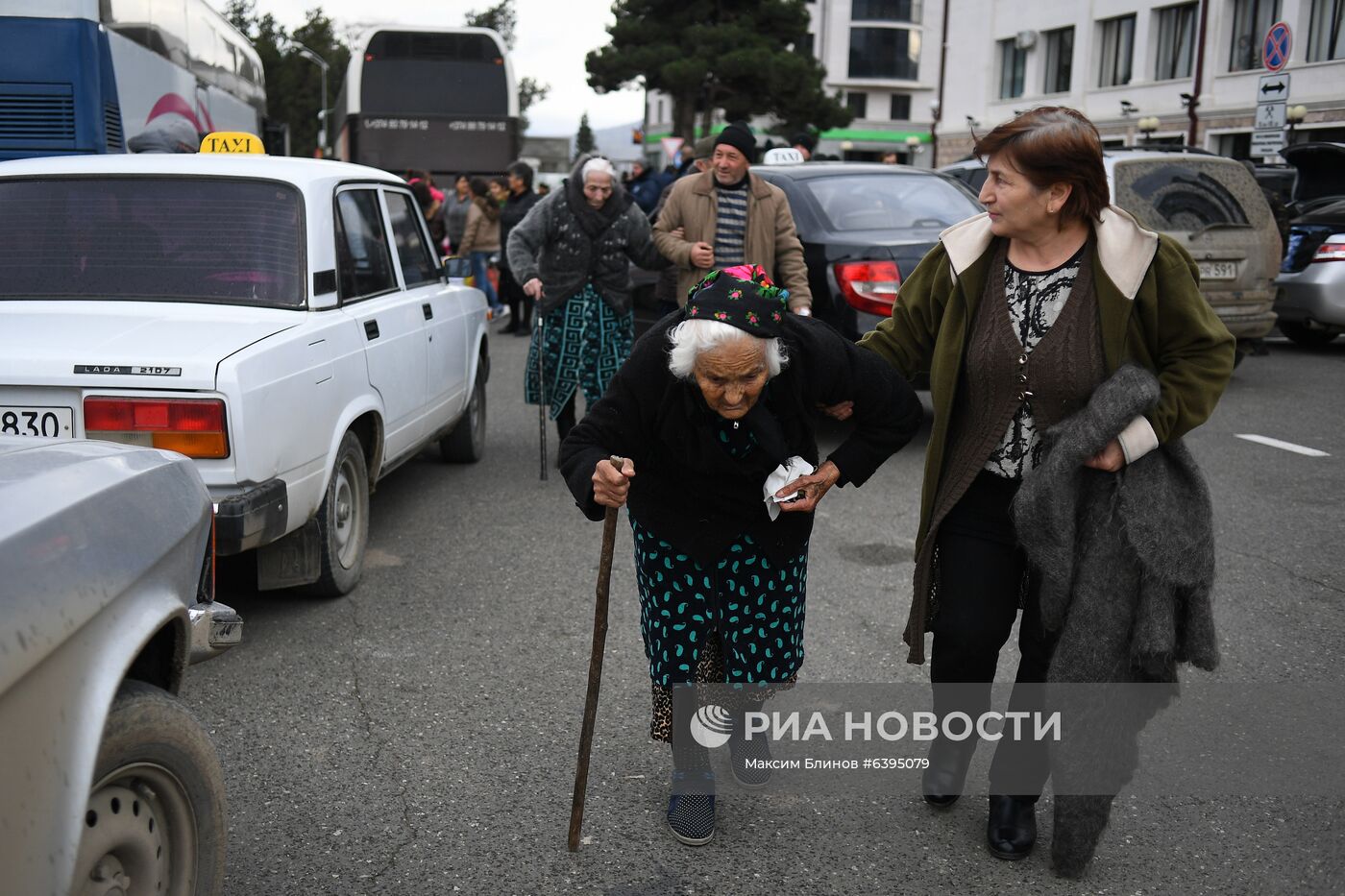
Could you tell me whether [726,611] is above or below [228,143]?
below

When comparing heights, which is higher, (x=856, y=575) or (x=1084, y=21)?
(x=1084, y=21)

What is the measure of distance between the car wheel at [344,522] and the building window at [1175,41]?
35.4 metres

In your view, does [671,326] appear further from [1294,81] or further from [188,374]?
[1294,81]

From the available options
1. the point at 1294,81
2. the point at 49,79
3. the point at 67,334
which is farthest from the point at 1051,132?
the point at 1294,81

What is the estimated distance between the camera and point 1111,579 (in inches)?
119

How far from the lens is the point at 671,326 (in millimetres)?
3117

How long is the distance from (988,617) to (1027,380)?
1.96 ft

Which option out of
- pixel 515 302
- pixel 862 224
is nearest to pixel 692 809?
pixel 862 224

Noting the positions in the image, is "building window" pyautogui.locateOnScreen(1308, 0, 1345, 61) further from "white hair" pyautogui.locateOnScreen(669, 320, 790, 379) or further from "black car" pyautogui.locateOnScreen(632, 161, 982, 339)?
"white hair" pyautogui.locateOnScreen(669, 320, 790, 379)

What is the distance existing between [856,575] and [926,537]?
7.90ft

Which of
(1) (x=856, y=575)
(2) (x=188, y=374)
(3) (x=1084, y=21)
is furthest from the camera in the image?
(3) (x=1084, y=21)

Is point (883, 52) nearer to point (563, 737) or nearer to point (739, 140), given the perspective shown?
point (739, 140)

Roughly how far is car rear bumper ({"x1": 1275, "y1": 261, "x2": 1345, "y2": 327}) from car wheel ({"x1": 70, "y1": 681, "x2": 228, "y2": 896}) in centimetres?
1149

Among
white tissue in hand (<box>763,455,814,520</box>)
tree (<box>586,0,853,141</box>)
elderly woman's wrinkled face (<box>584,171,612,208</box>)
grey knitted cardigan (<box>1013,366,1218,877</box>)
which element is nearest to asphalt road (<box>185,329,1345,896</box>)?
grey knitted cardigan (<box>1013,366,1218,877</box>)
